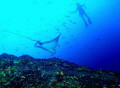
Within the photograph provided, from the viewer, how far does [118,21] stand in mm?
95312

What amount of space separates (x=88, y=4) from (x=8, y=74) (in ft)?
329

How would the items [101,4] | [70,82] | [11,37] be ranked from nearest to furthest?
1. [70,82]
2. [11,37]
3. [101,4]

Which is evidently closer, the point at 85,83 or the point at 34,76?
the point at 85,83

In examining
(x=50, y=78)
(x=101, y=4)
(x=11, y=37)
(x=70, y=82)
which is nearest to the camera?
(x=70, y=82)

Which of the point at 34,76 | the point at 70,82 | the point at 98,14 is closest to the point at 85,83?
the point at 70,82

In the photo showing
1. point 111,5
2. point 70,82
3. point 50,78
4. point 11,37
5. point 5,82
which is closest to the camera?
point 5,82

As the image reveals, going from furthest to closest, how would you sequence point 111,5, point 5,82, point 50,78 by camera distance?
point 111,5 < point 50,78 < point 5,82

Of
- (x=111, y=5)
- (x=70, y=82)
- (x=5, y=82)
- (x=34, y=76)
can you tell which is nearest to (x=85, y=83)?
(x=70, y=82)

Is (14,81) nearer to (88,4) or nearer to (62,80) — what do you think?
(62,80)

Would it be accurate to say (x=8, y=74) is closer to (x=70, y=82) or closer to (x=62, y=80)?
(x=62, y=80)

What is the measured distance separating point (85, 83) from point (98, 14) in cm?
9498

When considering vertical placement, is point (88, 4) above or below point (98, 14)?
above

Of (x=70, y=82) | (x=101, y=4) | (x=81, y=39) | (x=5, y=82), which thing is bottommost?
(x=5, y=82)

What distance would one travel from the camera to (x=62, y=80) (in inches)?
158
